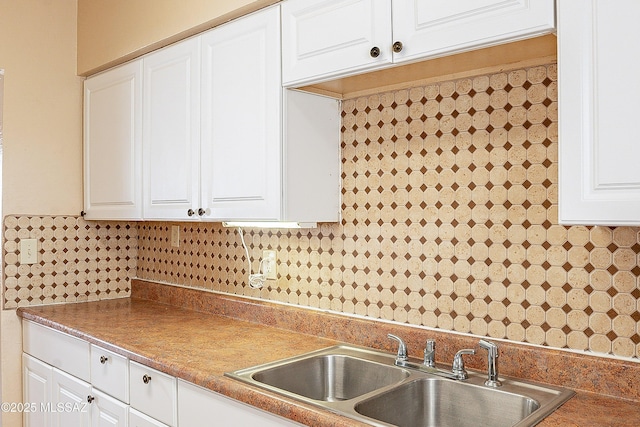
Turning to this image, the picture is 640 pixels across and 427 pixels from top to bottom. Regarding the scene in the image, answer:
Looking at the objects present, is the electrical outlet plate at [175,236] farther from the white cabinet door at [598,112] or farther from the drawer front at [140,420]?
the white cabinet door at [598,112]

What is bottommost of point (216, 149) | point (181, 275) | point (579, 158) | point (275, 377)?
point (275, 377)

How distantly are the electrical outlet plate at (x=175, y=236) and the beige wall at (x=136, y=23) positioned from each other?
879 millimetres

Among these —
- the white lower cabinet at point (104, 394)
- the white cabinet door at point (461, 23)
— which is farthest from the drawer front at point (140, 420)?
the white cabinet door at point (461, 23)

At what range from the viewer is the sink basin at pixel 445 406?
4.90ft

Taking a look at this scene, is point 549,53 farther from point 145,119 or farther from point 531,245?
point 145,119

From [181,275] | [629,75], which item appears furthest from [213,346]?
[629,75]

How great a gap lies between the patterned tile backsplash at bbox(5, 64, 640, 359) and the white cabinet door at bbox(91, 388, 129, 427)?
0.73 metres

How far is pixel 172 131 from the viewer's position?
2.36m

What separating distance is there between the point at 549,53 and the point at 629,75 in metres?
0.42

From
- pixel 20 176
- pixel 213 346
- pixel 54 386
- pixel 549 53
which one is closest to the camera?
pixel 549 53

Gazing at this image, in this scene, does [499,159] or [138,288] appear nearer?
[499,159]

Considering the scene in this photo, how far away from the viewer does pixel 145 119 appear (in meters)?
2.51

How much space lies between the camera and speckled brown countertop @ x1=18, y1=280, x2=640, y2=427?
1.41 metres

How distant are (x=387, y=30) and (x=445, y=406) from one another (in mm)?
1107
